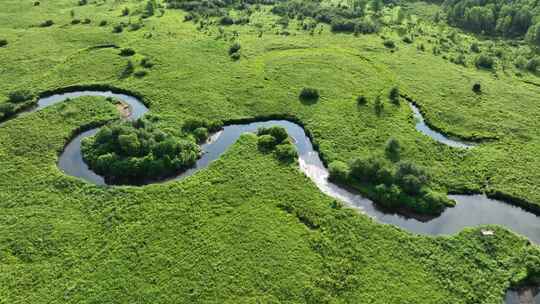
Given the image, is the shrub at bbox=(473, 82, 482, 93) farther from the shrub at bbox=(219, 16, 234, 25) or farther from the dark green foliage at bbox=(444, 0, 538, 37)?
the shrub at bbox=(219, 16, 234, 25)

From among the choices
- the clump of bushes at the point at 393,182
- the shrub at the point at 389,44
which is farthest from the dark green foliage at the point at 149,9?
the clump of bushes at the point at 393,182

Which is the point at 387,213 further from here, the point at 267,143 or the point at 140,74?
the point at 140,74

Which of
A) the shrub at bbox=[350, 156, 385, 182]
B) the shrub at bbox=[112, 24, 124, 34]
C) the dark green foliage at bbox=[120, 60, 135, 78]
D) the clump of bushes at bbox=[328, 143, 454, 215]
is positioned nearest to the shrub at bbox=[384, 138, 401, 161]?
the clump of bushes at bbox=[328, 143, 454, 215]

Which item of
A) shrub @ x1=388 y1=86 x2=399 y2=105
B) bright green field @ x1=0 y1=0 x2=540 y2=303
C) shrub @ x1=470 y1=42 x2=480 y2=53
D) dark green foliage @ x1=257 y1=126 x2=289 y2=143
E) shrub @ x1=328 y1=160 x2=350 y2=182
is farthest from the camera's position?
shrub @ x1=470 y1=42 x2=480 y2=53

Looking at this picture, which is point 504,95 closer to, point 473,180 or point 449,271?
point 473,180

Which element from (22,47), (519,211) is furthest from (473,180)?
(22,47)

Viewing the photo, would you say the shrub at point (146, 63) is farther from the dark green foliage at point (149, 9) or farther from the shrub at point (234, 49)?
the dark green foliage at point (149, 9)
